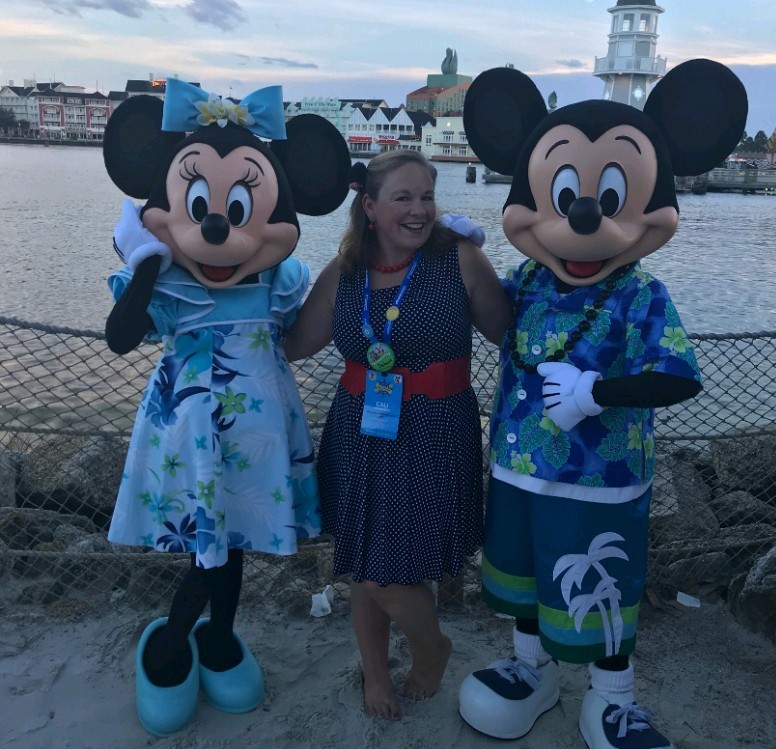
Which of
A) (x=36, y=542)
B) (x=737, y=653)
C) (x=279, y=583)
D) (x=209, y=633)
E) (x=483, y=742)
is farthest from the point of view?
(x=36, y=542)

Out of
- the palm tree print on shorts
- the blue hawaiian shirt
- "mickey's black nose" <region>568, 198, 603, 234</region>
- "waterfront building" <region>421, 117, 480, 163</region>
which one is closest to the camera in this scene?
"mickey's black nose" <region>568, 198, 603, 234</region>

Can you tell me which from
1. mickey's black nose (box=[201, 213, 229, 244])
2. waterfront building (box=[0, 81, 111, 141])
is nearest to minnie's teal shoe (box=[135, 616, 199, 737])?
mickey's black nose (box=[201, 213, 229, 244])

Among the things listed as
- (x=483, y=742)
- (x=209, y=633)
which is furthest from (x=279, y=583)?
(x=483, y=742)

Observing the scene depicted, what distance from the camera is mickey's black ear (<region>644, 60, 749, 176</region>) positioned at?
2303 mm

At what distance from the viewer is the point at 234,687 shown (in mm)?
2586

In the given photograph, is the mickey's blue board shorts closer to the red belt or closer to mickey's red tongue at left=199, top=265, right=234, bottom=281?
the red belt

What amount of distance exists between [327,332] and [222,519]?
0.66 meters

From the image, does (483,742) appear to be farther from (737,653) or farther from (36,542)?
(36,542)

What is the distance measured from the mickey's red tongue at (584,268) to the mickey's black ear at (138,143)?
4.05ft

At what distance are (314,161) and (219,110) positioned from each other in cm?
34

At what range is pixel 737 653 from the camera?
2922 millimetres

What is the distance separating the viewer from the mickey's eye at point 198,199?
7.67ft

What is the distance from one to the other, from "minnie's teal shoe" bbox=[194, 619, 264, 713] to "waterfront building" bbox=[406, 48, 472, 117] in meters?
87.7

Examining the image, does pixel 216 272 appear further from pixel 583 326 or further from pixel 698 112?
pixel 698 112
